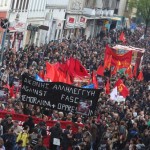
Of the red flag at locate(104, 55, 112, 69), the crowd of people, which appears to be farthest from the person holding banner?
the red flag at locate(104, 55, 112, 69)

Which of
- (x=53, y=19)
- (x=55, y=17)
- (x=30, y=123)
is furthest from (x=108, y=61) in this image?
(x=55, y=17)

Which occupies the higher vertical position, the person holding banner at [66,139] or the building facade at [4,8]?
the person holding banner at [66,139]

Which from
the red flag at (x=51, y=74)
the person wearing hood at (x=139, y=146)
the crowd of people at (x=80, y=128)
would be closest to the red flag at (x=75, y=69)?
the crowd of people at (x=80, y=128)

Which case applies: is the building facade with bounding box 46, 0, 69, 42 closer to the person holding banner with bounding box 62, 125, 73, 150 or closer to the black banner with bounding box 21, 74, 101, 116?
the black banner with bounding box 21, 74, 101, 116

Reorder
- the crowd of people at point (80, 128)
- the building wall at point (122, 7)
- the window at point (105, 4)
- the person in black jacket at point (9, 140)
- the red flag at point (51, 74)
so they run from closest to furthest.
A: the person in black jacket at point (9, 140), the crowd of people at point (80, 128), the red flag at point (51, 74), the window at point (105, 4), the building wall at point (122, 7)

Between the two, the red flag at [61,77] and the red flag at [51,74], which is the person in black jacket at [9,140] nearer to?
the red flag at [51,74]

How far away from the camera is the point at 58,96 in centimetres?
2495

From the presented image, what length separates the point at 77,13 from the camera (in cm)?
8106

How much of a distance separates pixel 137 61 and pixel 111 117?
84.9 feet

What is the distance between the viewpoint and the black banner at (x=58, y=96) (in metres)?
24.8

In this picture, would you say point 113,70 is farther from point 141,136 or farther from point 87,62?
point 141,136

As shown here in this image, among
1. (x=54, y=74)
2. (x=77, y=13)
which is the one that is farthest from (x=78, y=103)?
(x=77, y=13)

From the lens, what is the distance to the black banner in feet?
81.5

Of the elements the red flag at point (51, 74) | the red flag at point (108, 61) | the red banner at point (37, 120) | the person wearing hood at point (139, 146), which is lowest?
the red flag at point (108, 61)
